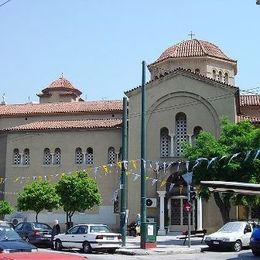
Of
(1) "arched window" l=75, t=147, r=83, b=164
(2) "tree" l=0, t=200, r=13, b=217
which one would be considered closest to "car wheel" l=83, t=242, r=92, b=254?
(2) "tree" l=0, t=200, r=13, b=217

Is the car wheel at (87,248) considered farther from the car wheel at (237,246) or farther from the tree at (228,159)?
the tree at (228,159)

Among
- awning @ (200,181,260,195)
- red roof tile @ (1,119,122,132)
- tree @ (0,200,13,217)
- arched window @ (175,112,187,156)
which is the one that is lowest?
tree @ (0,200,13,217)

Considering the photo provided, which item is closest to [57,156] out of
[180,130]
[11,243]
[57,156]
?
[57,156]

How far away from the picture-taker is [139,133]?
38312 millimetres

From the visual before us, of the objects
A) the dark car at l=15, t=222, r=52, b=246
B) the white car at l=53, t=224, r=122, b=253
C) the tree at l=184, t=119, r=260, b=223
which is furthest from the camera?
the tree at l=184, t=119, r=260, b=223

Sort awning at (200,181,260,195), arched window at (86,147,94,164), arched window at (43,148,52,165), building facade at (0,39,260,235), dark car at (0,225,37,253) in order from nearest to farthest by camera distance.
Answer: dark car at (0,225,37,253) → awning at (200,181,260,195) → building facade at (0,39,260,235) → arched window at (86,147,94,164) → arched window at (43,148,52,165)

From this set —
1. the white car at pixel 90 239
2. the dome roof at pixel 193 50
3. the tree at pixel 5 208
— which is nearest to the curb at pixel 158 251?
the white car at pixel 90 239

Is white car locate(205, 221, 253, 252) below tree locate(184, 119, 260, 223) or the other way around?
below

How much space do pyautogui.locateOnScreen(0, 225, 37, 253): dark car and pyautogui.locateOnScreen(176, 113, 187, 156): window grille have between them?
22.5 m

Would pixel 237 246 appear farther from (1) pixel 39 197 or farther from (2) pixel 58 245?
(1) pixel 39 197

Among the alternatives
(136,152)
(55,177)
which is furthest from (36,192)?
(136,152)

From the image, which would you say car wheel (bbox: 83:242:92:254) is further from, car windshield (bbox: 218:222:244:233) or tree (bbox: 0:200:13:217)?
tree (bbox: 0:200:13:217)

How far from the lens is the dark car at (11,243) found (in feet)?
42.4

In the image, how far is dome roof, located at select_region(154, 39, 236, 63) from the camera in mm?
42969
